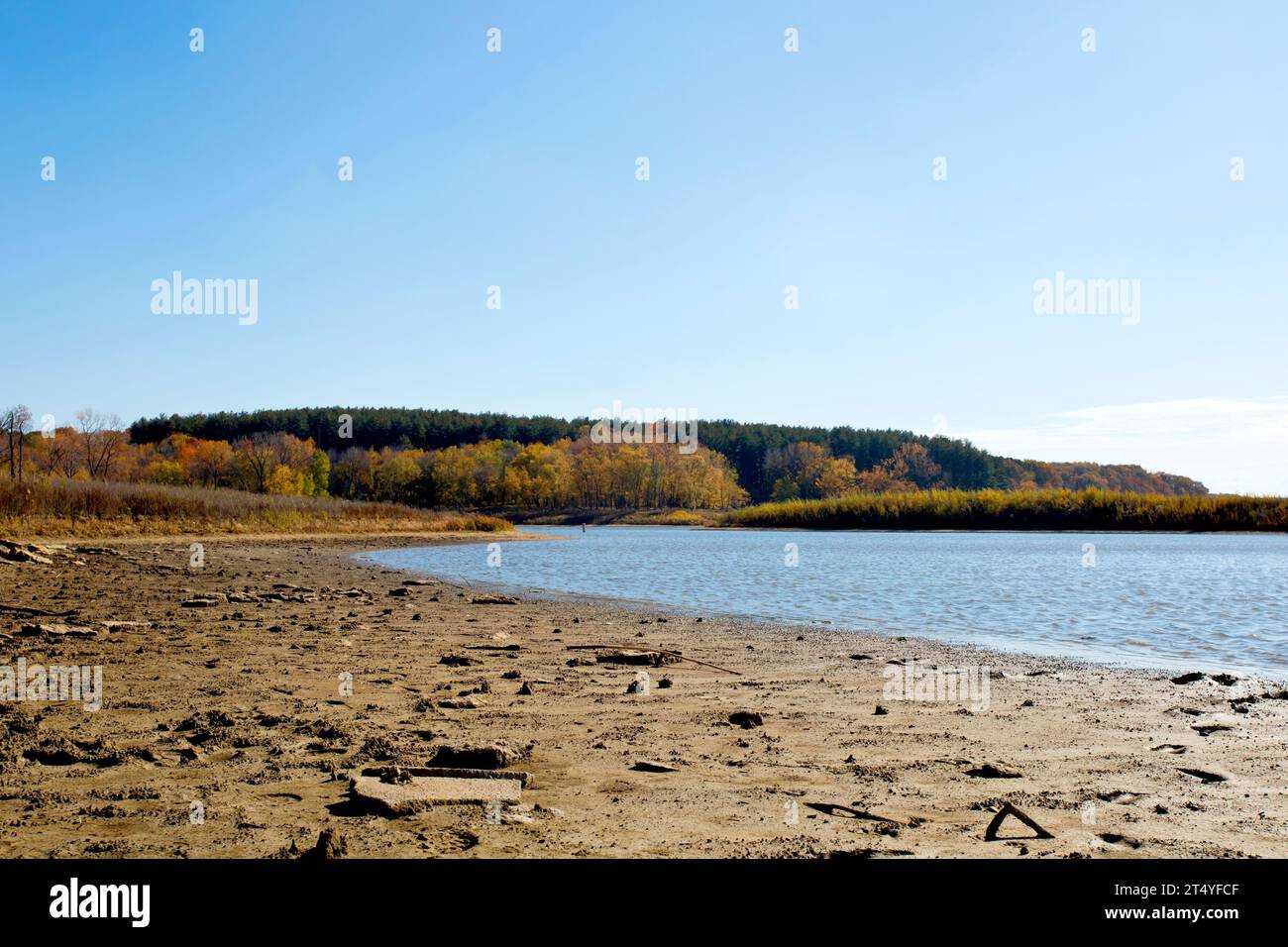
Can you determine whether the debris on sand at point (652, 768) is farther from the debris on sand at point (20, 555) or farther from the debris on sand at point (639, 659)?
the debris on sand at point (20, 555)

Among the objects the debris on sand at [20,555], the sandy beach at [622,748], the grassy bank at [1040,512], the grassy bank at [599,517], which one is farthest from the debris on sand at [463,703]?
the grassy bank at [599,517]

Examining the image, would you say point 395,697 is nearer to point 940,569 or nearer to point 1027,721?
point 1027,721

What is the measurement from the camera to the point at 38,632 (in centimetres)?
1211

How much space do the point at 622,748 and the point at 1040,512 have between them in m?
76.2

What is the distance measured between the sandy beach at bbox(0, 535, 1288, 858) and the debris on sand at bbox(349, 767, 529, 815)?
9cm

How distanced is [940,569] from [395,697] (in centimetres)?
2555

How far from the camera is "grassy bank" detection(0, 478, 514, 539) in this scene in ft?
131

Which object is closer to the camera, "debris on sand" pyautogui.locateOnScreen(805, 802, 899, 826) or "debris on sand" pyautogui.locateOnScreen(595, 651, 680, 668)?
"debris on sand" pyautogui.locateOnScreen(805, 802, 899, 826)

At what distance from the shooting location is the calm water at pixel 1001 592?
45.6 ft

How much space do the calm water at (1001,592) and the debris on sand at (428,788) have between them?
9.17 m

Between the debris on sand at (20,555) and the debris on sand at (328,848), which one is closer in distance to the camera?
the debris on sand at (328,848)

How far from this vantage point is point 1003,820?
→ 5.13 m
